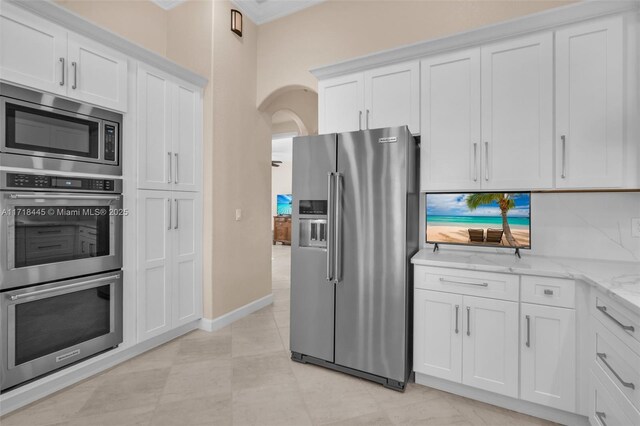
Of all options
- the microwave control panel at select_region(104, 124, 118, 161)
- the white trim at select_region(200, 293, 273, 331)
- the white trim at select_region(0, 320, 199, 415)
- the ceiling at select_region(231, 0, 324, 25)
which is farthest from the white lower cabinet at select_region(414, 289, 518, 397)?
the ceiling at select_region(231, 0, 324, 25)

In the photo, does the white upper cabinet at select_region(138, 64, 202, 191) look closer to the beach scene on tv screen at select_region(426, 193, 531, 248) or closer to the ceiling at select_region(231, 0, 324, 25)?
the ceiling at select_region(231, 0, 324, 25)

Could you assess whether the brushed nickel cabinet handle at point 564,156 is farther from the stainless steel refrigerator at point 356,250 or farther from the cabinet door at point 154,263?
the cabinet door at point 154,263

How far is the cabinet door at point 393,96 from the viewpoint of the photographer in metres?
2.46

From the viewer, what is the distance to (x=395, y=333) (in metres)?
2.14

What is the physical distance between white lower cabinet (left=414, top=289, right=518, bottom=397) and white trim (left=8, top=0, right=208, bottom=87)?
2.86 metres

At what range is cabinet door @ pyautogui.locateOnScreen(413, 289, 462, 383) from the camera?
81.7 inches

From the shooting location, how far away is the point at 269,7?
11.5ft

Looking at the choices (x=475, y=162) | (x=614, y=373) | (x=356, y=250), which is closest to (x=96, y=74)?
(x=356, y=250)

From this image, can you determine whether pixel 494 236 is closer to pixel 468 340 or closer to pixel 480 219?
pixel 480 219

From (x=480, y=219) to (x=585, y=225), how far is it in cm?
67

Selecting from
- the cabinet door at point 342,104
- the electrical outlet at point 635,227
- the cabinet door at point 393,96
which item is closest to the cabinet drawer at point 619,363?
the electrical outlet at point 635,227

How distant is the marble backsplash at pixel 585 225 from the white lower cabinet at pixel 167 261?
296 cm

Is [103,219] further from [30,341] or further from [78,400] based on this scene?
[78,400]

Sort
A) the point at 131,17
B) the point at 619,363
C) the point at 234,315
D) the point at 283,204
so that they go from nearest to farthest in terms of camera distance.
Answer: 1. the point at 619,363
2. the point at 131,17
3. the point at 234,315
4. the point at 283,204
